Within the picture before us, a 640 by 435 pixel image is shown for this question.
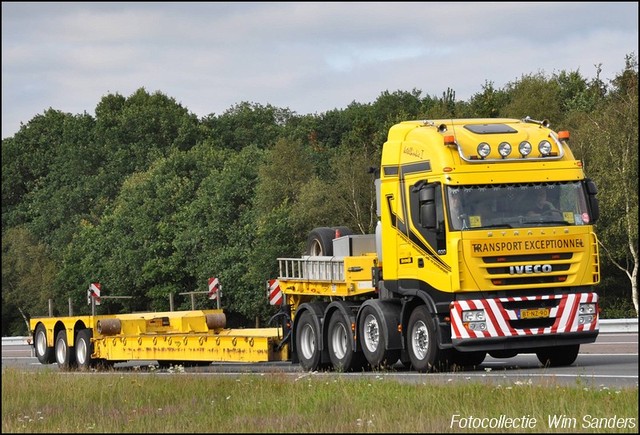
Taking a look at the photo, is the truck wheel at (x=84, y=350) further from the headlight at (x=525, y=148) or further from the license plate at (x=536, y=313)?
the headlight at (x=525, y=148)

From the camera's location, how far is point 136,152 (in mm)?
96188

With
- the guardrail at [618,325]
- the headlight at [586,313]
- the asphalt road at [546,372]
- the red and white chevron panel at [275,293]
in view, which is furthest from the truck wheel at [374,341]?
the guardrail at [618,325]

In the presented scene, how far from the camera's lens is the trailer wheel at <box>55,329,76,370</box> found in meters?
28.7

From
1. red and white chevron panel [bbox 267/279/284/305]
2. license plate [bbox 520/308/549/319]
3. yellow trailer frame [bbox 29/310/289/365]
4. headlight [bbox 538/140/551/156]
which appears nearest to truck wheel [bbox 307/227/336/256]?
red and white chevron panel [bbox 267/279/284/305]

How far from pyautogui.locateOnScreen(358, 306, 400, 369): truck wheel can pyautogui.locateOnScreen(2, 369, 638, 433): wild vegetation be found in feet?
8.55

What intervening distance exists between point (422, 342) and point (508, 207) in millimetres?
2500

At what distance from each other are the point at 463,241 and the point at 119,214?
65041mm

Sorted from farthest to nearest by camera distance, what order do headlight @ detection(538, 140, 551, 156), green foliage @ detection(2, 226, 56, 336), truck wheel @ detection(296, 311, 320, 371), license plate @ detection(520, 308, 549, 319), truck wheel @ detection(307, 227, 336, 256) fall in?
green foliage @ detection(2, 226, 56, 336) < truck wheel @ detection(307, 227, 336, 256) < truck wheel @ detection(296, 311, 320, 371) < headlight @ detection(538, 140, 551, 156) < license plate @ detection(520, 308, 549, 319)

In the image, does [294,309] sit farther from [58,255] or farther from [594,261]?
[58,255]

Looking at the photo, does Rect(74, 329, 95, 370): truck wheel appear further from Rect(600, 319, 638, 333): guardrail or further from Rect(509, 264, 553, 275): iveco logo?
Rect(600, 319, 638, 333): guardrail

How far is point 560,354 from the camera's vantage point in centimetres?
2142

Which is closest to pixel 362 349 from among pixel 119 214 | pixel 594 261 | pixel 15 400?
pixel 594 261

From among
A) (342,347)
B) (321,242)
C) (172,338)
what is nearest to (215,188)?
(172,338)

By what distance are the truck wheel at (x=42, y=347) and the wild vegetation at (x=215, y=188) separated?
52.6 ft
